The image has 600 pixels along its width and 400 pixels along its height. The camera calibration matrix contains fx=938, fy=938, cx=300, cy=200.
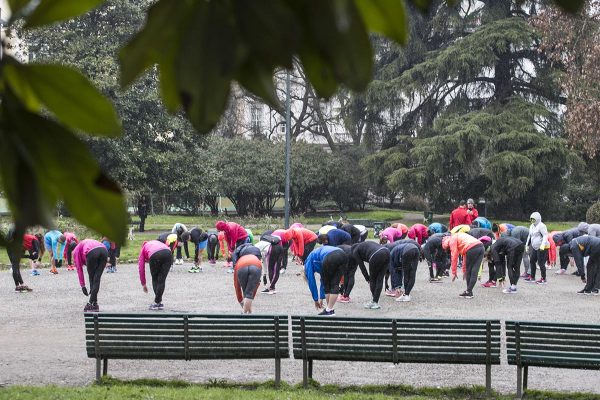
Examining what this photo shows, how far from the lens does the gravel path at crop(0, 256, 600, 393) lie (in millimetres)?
12328

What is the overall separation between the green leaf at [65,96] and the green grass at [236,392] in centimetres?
973

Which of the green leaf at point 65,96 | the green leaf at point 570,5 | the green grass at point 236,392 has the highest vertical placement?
the green leaf at point 570,5

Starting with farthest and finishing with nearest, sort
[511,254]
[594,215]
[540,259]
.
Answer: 1. [594,215]
2. [540,259]
3. [511,254]

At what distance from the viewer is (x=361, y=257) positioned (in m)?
18.8

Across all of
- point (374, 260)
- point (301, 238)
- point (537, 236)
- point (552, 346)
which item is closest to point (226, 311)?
point (374, 260)

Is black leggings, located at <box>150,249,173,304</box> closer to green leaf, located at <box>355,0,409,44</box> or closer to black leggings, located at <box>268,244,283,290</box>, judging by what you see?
black leggings, located at <box>268,244,283,290</box>

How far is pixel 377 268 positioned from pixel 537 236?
7101mm

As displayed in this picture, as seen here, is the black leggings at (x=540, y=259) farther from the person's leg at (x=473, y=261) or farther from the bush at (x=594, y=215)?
the bush at (x=594, y=215)

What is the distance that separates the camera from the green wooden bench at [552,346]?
11.1 m

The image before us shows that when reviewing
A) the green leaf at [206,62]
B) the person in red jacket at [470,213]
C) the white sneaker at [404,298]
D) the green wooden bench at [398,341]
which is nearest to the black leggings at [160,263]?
the white sneaker at [404,298]

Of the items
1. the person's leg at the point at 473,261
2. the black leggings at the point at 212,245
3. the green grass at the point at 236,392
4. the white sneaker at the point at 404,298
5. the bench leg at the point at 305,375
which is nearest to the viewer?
the green grass at the point at 236,392

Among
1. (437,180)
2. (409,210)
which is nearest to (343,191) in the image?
(409,210)

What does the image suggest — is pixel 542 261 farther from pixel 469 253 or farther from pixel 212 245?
pixel 212 245

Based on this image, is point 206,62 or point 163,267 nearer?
point 206,62
